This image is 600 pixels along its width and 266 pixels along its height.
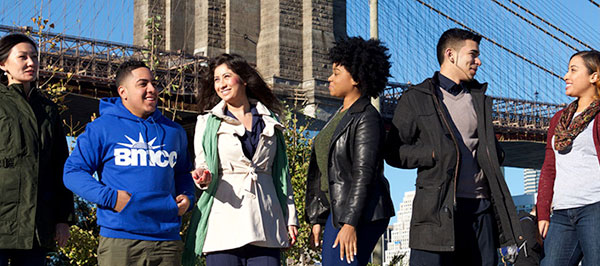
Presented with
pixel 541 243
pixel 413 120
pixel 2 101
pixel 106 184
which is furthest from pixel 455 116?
pixel 2 101

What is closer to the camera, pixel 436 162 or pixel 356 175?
pixel 436 162

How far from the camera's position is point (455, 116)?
4.66 metres

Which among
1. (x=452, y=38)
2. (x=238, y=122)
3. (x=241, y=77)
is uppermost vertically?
(x=452, y=38)

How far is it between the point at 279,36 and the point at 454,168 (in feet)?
112

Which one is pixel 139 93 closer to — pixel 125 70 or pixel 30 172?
pixel 125 70

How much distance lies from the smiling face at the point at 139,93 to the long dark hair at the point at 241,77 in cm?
43

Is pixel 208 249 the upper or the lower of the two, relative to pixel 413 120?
lower

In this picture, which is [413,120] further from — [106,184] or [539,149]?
[539,149]

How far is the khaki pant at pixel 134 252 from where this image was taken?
451 centimetres

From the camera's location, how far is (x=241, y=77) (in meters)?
5.11

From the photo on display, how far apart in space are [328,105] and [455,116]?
32353mm

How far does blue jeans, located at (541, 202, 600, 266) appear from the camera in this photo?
17.1ft

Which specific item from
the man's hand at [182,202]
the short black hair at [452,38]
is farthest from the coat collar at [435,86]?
the man's hand at [182,202]

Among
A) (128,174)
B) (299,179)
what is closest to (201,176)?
(128,174)
